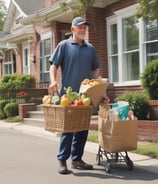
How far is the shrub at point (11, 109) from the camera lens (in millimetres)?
15641

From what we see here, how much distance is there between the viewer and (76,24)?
19.8ft

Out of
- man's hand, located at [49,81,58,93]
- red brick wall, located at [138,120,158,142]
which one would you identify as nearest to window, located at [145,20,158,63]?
red brick wall, located at [138,120,158,142]

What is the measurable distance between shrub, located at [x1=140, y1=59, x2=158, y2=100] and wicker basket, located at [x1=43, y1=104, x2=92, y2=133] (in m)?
4.45

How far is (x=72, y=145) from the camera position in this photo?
20.5ft

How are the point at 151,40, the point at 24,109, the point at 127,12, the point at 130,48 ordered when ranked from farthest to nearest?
the point at 24,109, the point at 130,48, the point at 127,12, the point at 151,40

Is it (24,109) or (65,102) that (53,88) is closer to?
(65,102)

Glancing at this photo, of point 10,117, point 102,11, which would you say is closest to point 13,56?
point 10,117

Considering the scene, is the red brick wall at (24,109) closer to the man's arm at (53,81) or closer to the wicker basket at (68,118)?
the man's arm at (53,81)

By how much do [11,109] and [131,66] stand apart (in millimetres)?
5296

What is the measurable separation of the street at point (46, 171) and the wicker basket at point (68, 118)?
0.70 meters

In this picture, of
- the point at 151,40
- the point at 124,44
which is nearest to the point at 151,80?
the point at 151,40

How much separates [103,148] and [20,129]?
6825 millimetres

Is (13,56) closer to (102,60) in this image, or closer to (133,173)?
(102,60)

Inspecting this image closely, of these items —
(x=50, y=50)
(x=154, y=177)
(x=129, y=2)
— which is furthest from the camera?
(x=50, y=50)
